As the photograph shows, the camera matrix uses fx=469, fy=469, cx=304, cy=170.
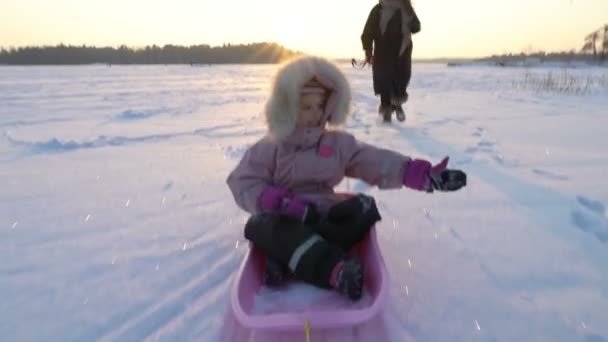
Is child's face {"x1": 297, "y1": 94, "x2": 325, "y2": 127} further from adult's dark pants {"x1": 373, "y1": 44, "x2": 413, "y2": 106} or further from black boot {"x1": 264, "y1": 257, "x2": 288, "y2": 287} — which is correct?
adult's dark pants {"x1": 373, "y1": 44, "x2": 413, "y2": 106}

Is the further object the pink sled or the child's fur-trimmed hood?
the child's fur-trimmed hood

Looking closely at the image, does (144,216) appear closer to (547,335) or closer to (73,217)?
(73,217)

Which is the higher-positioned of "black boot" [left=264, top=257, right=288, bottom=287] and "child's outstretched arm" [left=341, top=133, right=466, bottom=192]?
"child's outstretched arm" [left=341, top=133, right=466, bottom=192]

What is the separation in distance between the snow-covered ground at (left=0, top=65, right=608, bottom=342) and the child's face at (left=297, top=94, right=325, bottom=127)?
0.33 meters

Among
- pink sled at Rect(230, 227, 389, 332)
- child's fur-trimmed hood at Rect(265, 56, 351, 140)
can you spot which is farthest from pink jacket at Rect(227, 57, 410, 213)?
pink sled at Rect(230, 227, 389, 332)

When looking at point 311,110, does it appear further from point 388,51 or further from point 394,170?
point 388,51

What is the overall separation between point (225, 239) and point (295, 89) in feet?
2.29

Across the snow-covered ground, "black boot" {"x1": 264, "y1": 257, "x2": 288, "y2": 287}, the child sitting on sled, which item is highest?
the child sitting on sled

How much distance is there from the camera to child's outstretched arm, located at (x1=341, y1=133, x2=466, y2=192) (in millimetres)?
1653

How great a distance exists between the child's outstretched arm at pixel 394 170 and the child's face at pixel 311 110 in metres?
0.13

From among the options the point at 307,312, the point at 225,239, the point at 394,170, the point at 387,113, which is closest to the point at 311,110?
the point at 394,170

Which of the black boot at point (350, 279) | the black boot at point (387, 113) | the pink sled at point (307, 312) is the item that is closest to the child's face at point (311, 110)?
the pink sled at point (307, 312)

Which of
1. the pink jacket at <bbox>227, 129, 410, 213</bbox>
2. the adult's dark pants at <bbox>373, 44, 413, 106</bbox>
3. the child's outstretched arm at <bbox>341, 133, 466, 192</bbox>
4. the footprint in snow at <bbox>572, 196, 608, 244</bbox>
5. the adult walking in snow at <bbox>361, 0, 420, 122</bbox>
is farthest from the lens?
the adult's dark pants at <bbox>373, 44, 413, 106</bbox>

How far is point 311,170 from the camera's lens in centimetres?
182
